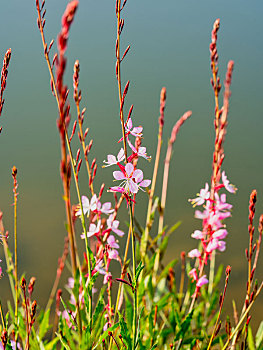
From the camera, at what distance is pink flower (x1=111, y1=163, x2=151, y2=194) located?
3.22 feet

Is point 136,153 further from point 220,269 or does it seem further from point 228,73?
point 220,269

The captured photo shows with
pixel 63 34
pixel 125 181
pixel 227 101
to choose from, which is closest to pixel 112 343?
pixel 125 181

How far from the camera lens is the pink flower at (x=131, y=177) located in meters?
0.98

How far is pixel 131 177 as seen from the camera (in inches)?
39.5

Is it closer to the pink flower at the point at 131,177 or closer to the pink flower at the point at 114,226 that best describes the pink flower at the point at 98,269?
the pink flower at the point at 114,226

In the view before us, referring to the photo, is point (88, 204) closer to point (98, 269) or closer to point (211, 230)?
point (98, 269)

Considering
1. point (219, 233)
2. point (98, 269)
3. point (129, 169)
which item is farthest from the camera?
point (219, 233)

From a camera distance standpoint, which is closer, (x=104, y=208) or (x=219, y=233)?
(x=104, y=208)

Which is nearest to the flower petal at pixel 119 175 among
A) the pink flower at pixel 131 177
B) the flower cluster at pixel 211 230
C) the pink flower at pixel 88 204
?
the pink flower at pixel 131 177

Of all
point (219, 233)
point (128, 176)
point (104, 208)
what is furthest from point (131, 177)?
point (219, 233)

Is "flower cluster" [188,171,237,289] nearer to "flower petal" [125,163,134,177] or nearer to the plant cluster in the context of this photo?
the plant cluster

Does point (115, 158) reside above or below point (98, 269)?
above

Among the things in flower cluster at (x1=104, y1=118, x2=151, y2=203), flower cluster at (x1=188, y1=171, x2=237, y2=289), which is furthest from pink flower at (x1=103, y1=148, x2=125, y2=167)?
flower cluster at (x1=188, y1=171, x2=237, y2=289)

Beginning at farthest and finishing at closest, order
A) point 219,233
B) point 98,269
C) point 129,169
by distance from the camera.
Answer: point 219,233, point 98,269, point 129,169
